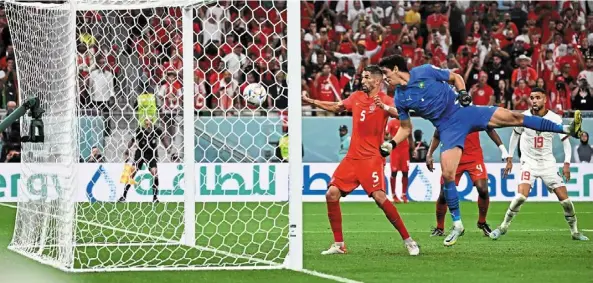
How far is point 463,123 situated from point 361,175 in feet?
4.09

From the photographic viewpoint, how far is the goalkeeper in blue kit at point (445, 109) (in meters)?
11.3

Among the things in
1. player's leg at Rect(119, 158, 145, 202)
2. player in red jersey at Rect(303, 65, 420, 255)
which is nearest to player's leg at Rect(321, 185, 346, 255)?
player in red jersey at Rect(303, 65, 420, 255)

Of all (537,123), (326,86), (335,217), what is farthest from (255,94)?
(326,86)

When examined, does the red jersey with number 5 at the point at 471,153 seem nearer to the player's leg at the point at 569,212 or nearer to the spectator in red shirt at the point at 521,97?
the player's leg at the point at 569,212

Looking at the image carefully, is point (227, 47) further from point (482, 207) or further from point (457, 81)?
point (457, 81)

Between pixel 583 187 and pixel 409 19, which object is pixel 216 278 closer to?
pixel 583 187

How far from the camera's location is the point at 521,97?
78.1 feet

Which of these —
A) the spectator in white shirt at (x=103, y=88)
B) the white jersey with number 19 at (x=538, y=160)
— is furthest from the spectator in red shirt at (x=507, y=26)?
the white jersey with number 19 at (x=538, y=160)

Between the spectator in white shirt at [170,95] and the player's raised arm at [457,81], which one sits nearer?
the player's raised arm at [457,81]

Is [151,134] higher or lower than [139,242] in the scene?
higher

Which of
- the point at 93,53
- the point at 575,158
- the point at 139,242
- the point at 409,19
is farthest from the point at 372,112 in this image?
the point at 409,19

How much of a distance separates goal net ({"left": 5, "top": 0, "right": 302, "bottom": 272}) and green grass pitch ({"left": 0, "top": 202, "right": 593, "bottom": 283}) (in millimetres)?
143

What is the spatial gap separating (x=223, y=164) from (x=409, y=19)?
7.83 m

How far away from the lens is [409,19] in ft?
86.1
